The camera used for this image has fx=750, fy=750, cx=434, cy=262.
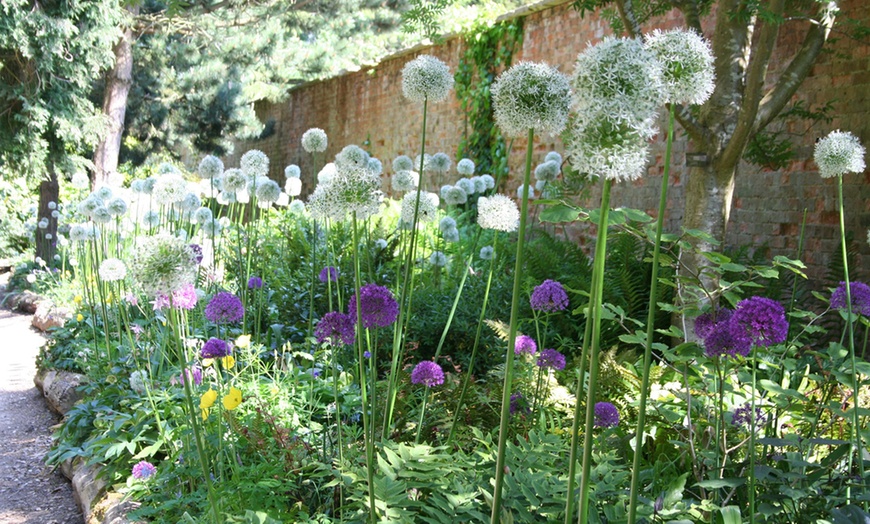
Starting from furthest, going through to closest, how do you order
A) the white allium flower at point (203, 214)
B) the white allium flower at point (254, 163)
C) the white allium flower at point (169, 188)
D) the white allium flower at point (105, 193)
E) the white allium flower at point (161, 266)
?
the white allium flower at point (203, 214)
the white allium flower at point (105, 193)
the white allium flower at point (169, 188)
the white allium flower at point (254, 163)
the white allium flower at point (161, 266)

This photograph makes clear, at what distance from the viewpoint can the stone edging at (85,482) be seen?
2.80 metres

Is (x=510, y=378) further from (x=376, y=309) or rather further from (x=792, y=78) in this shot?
(x=792, y=78)

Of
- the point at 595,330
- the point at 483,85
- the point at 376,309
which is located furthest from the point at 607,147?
the point at 483,85

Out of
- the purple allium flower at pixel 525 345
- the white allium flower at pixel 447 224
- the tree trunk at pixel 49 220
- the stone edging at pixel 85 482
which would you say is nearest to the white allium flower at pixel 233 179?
the white allium flower at pixel 447 224

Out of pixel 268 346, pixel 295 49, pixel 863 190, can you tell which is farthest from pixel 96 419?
pixel 295 49

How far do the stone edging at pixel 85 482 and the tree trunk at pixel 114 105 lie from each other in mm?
5409

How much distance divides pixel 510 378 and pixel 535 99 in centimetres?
46

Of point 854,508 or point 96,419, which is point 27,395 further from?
point 854,508

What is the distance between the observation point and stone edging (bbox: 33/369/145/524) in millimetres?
2797

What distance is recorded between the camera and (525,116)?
1260 mm

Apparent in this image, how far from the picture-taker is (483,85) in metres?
8.91

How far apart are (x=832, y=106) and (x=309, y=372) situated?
3.81 metres

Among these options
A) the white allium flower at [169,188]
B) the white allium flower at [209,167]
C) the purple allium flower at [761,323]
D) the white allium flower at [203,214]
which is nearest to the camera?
the purple allium flower at [761,323]

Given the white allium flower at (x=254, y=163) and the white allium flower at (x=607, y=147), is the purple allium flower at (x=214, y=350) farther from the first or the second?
the white allium flower at (x=607, y=147)
